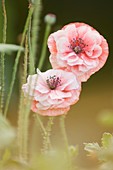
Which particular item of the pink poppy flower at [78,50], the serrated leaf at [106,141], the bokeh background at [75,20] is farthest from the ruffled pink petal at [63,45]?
the bokeh background at [75,20]

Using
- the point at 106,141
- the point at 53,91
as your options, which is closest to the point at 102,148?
the point at 106,141

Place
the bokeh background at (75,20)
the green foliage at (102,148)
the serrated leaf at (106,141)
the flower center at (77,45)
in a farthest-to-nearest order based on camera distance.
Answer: the bokeh background at (75,20) → the flower center at (77,45) → the serrated leaf at (106,141) → the green foliage at (102,148)

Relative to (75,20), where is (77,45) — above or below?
below

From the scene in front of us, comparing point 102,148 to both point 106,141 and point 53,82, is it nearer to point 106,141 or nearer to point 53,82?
point 106,141

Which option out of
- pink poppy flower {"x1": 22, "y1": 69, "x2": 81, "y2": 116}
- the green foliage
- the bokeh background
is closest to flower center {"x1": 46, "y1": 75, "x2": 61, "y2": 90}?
pink poppy flower {"x1": 22, "y1": 69, "x2": 81, "y2": 116}

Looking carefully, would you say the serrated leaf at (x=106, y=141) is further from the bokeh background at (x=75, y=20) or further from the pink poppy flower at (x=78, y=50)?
the bokeh background at (x=75, y=20)

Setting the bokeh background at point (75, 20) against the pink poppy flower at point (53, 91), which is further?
the bokeh background at point (75, 20)

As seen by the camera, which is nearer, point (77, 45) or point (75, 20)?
point (77, 45)
